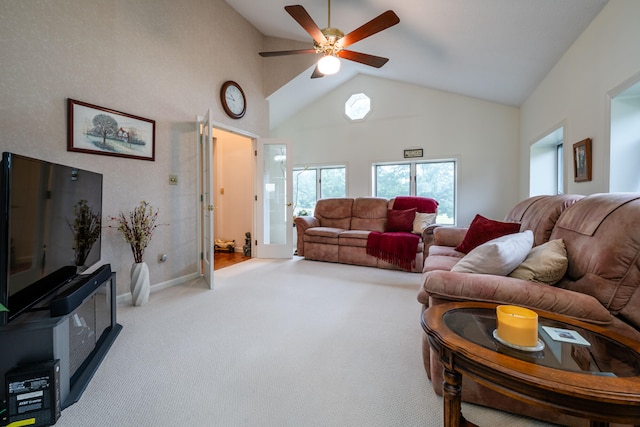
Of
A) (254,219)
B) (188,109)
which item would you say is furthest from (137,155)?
(254,219)

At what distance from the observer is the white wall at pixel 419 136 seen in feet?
15.4

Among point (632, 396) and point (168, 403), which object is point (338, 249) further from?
point (632, 396)

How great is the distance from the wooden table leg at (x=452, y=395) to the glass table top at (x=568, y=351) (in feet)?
0.44

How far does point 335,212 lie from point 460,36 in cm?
303

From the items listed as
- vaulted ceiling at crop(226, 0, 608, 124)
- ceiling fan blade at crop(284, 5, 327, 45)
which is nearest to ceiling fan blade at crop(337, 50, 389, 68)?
ceiling fan blade at crop(284, 5, 327, 45)

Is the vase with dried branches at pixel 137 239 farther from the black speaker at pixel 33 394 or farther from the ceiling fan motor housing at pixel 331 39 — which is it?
the ceiling fan motor housing at pixel 331 39

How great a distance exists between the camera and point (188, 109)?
11.3ft

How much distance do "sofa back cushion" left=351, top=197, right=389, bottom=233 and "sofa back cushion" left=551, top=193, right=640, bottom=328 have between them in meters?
3.20

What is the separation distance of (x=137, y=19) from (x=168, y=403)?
134 inches

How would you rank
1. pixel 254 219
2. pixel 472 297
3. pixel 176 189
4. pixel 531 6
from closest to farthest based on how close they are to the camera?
1. pixel 472 297
2. pixel 531 6
3. pixel 176 189
4. pixel 254 219

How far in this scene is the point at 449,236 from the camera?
3.18 meters

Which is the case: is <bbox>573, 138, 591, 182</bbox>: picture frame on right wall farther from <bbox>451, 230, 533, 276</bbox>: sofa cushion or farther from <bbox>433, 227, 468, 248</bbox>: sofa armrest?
<bbox>451, 230, 533, 276</bbox>: sofa cushion

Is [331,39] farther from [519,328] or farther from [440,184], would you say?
[440,184]

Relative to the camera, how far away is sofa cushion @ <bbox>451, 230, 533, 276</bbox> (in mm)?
1432
